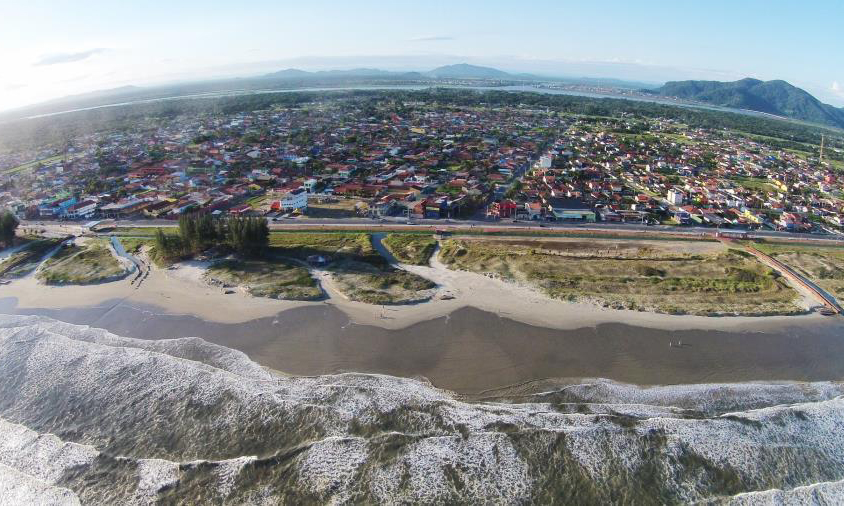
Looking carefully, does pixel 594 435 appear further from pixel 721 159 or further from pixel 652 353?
pixel 721 159

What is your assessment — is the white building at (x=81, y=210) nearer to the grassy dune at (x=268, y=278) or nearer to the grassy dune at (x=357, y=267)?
the grassy dune at (x=357, y=267)

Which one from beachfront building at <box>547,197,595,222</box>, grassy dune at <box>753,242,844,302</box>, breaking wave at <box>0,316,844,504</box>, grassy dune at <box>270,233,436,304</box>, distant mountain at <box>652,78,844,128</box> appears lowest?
breaking wave at <box>0,316,844,504</box>

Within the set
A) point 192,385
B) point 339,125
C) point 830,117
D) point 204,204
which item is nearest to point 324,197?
point 204,204

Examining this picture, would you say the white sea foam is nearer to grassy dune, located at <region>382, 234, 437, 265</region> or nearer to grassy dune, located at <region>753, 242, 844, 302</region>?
grassy dune, located at <region>382, 234, 437, 265</region>

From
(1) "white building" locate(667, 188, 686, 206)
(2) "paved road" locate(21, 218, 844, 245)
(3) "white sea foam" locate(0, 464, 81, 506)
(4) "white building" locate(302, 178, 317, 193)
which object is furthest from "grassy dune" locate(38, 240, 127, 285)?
(1) "white building" locate(667, 188, 686, 206)

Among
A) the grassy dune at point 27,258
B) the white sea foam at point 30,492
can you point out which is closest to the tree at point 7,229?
the grassy dune at point 27,258
